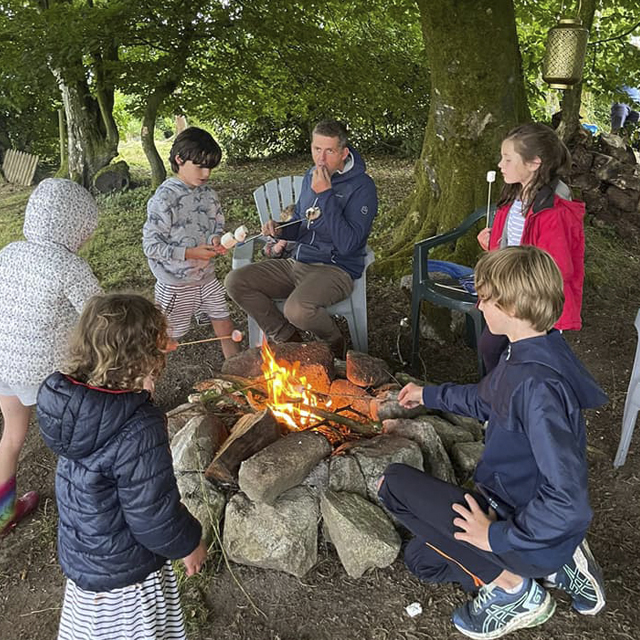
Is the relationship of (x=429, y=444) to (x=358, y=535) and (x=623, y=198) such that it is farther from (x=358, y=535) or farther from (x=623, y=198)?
(x=623, y=198)

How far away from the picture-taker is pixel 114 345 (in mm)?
1729

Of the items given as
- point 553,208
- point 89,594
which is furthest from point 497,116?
point 89,594

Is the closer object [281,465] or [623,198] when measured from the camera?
[281,465]

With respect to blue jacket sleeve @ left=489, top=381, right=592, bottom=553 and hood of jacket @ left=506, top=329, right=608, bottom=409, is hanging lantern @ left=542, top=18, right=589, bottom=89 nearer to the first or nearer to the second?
hood of jacket @ left=506, top=329, right=608, bottom=409

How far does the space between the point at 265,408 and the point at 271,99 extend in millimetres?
6512

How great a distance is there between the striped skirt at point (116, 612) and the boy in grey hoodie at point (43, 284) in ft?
3.22

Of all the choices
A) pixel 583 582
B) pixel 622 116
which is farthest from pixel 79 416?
pixel 622 116

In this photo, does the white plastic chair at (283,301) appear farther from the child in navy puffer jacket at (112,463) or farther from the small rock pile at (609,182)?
the small rock pile at (609,182)

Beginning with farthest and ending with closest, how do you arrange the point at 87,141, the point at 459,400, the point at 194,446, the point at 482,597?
the point at 87,141 → the point at 194,446 → the point at 459,400 → the point at 482,597

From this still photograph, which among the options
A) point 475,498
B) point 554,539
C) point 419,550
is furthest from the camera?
point 419,550

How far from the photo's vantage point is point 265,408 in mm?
2922

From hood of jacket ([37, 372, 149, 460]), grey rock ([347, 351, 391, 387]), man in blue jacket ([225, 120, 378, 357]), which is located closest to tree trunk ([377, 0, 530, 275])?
man in blue jacket ([225, 120, 378, 357])

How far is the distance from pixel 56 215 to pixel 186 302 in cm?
141

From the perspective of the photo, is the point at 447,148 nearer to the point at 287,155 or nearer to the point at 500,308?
the point at 500,308
